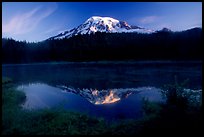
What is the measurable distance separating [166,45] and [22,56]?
4409 centimetres

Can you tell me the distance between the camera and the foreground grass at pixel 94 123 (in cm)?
757

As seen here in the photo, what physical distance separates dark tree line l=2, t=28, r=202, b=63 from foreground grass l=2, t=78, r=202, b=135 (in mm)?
54021

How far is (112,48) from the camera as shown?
7400 centimetres

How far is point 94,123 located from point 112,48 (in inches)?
2513

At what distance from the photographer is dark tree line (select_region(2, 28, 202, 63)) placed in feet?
218

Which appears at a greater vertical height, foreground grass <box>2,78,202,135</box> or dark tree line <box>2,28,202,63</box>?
dark tree line <box>2,28,202,63</box>

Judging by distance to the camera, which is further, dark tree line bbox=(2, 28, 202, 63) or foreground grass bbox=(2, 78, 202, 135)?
dark tree line bbox=(2, 28, 202, 63)

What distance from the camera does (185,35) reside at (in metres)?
75.4

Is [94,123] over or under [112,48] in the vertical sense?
under

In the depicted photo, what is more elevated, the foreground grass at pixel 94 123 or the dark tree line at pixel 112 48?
the dark tree line at pixel 112 48

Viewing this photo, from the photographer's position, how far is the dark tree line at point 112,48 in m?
66.5

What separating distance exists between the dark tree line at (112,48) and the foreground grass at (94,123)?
177 ft

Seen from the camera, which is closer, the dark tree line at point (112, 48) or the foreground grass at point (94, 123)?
the foreground grass at point (94, 123)

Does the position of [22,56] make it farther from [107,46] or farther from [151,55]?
[151,55]
